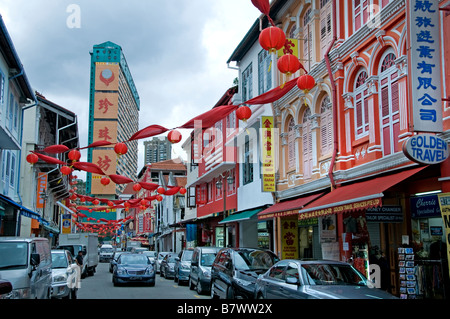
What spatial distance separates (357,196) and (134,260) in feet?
40.9

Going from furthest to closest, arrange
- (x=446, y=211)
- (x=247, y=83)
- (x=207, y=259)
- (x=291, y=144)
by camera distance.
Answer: (x=247, y=83) < (x=291, y=144) < (x=207, y=259) < (x=446, y=211)

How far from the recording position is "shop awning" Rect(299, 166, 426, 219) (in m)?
13.1

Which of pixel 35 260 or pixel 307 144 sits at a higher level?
pixel 307 144

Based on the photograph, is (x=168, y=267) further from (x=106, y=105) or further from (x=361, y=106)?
(x=106, y=105)

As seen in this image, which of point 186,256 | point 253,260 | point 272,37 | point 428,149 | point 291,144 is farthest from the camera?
point 186,256

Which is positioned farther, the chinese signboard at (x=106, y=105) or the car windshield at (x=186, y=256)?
the chinese signboard at (x=106, y=105)

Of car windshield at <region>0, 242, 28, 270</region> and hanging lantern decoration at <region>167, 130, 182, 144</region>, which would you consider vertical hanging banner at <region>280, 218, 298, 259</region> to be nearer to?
hanging lantern decoration at <region>167, 130, 182, 144</region>

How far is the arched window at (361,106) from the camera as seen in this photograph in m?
16.6

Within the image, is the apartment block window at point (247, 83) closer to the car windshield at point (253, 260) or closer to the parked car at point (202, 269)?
the parked car at point (202, 269)

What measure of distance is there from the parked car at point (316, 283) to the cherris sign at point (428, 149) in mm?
3242

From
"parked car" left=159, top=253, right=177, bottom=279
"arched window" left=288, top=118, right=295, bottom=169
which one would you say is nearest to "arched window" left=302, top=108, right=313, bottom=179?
"arched window" left=288, top=118, right=295, bottom=169

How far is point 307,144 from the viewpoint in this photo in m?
21.0

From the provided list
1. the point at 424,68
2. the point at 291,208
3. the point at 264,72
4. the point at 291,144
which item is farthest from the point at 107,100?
the point at 424,68

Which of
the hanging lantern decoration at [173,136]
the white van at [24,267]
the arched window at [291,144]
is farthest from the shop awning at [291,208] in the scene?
the white van at [24,267]
